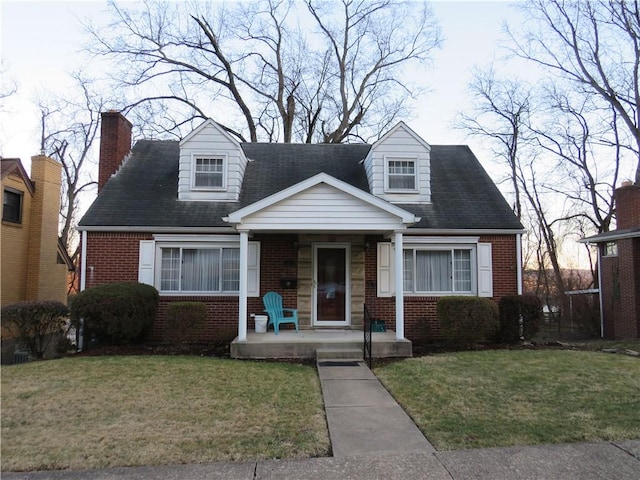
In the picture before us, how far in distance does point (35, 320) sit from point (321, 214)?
615 cm

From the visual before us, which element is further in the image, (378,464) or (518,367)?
(518,367)

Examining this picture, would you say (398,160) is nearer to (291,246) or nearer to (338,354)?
(291,246)

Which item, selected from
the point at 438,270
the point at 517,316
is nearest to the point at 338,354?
the point at 438,270

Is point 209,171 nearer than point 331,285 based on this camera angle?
No

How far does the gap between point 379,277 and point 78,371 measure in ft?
22.3

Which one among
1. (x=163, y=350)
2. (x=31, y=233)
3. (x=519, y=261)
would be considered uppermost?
(x=31, y=233)

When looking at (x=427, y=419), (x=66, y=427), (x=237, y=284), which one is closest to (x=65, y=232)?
(x=237, y=284)

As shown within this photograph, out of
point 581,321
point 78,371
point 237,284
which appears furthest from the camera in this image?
point 581,321

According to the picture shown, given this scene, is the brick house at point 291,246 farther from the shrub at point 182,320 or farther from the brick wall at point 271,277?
the shrub at point 182,320

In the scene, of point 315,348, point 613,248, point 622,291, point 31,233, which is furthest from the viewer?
point 31,233

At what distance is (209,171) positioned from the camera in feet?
38.1

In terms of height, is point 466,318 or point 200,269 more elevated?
point 200,269

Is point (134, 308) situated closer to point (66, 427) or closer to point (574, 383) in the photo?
point (66, 427)

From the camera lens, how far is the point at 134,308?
29.5 ft
